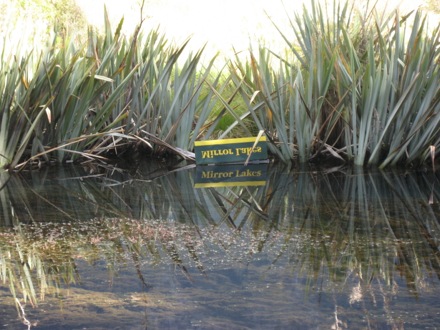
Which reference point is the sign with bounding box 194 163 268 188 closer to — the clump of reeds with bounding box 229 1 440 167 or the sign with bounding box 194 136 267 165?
the sign with bounding box 194 136 267 165

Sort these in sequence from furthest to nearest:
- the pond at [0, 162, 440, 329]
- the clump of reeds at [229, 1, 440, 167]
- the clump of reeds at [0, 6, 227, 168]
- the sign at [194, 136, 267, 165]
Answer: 1. the sign at [194, 136, 267, 165]
2. the clump of reeds at [229, 1, 440, 167]
3. the clump of reeds at [0, 6, 227, 168]
4. the pond at [0, 162, 440, 329]

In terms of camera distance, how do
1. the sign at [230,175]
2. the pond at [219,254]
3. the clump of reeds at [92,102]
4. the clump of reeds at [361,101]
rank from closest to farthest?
the pond at [219,254]
the sign at [230,175]
the clump of reeds at [92,102]
the clump of reeds at [361,101]

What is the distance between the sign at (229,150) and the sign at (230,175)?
50 mm

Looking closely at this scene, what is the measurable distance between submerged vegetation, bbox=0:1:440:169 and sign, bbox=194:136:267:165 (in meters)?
0.09

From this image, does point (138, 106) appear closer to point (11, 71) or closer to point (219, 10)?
point (11, 71)

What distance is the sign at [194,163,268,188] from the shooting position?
3453 mm

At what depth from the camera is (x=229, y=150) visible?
4.19 meters

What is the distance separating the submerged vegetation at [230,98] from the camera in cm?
377

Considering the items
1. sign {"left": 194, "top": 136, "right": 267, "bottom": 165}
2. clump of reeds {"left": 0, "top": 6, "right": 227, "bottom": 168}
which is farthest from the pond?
sign {"left": 194, "top": 136, "right": 267, "bottom": 165}

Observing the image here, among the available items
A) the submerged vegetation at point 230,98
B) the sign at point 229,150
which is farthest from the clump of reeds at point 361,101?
the sign at point 229,150

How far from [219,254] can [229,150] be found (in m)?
2.15

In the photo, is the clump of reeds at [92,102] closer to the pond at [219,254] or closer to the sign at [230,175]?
the sign at [230,175]

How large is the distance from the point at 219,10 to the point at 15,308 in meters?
12.0

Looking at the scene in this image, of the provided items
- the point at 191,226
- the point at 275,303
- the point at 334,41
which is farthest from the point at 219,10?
the point at 275,303
